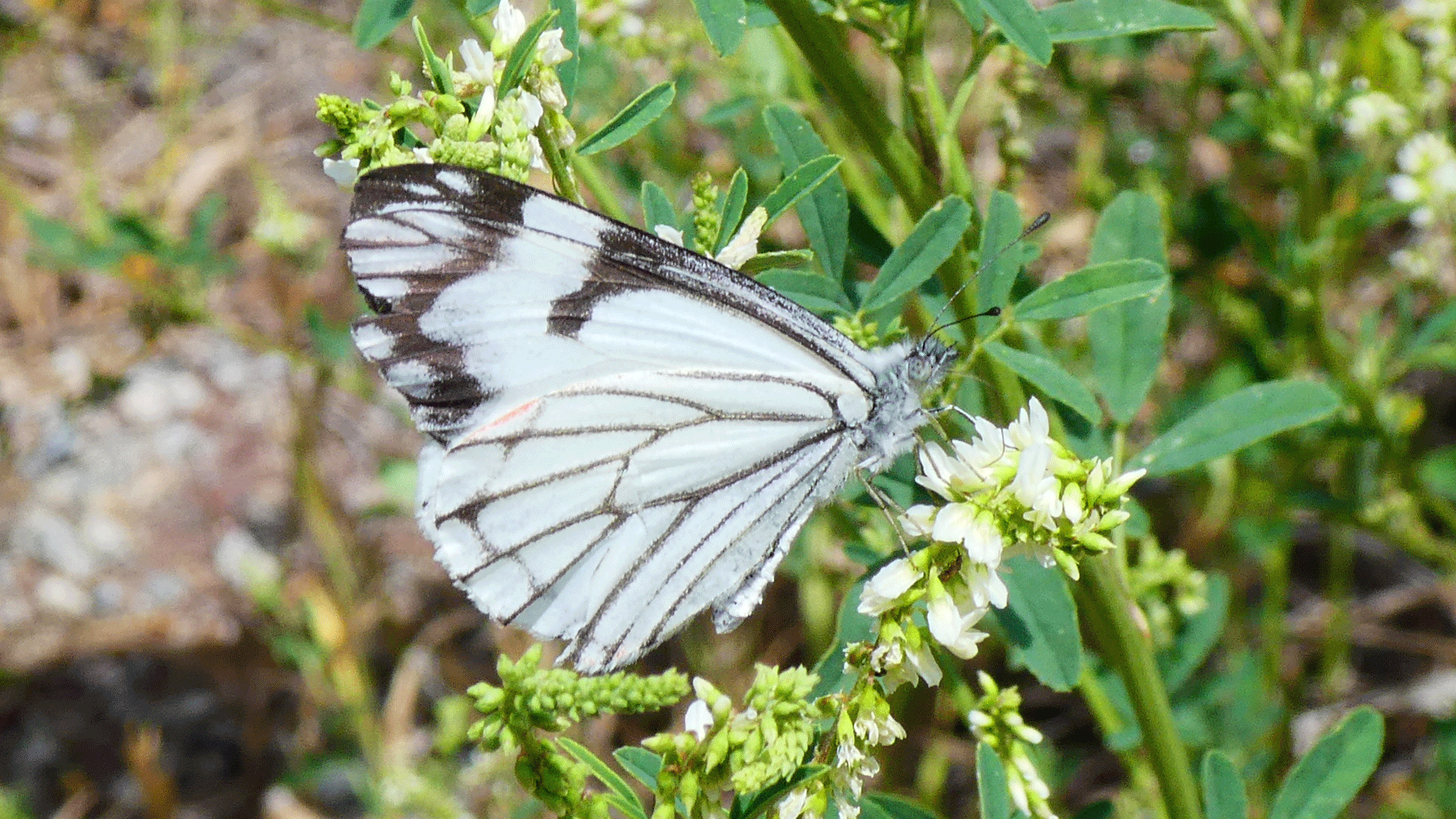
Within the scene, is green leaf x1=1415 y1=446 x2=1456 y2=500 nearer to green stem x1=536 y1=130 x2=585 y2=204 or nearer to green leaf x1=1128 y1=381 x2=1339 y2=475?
green leaf x1=1128 y1=381 x2=1339 y2=475

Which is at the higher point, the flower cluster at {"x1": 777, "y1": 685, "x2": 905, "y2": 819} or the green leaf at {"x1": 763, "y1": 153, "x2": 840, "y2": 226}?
the green leaf at {"x1": 763, "y1": 153, "x2": 840, "y2": 226}

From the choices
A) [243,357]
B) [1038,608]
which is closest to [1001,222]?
[1038,608]

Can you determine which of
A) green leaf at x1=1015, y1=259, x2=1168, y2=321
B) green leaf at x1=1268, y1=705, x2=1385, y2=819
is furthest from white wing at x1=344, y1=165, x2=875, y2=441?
green leaf at x1=1268, y1=705, x2=1385, y2=819

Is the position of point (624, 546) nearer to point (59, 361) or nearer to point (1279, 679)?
point (1279, 679)

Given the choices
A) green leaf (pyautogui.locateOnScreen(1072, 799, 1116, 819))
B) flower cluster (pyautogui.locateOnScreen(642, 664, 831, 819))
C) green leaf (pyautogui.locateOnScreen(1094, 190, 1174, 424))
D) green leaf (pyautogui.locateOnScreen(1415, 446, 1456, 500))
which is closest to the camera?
flower cluster (pyautogui.locateOnScreen(642, 664, 831, 819))

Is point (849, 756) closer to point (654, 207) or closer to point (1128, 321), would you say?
point (654, 207)

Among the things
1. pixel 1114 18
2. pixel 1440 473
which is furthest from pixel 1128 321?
pixel 1440 473
